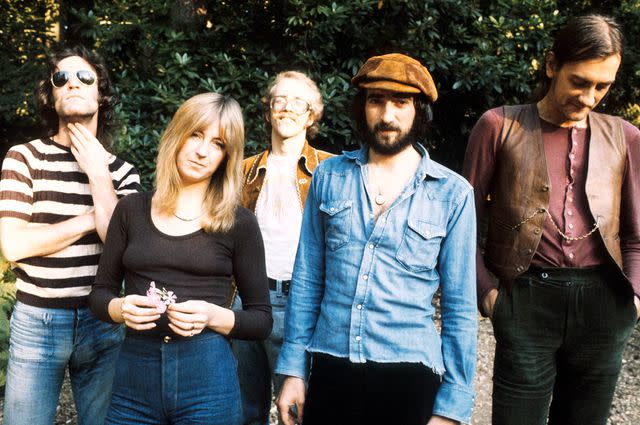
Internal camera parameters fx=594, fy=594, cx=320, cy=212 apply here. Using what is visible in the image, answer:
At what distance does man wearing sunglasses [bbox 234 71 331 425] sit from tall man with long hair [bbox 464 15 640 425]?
1.03 m

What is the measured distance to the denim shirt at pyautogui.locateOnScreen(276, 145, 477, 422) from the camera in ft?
6.81

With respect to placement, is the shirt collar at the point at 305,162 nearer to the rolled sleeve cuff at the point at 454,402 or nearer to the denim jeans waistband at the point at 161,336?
the denim jeans waistband at the point at 161,336

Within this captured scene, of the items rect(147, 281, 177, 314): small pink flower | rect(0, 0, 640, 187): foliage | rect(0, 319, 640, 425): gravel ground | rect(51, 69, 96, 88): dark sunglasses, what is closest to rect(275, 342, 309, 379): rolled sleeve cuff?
rect(147, 281, 177, 314): small pink flower

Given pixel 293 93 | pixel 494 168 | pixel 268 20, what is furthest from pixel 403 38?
pixel 494 168

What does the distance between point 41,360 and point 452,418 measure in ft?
5.31

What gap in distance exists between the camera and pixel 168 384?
6.75 feet

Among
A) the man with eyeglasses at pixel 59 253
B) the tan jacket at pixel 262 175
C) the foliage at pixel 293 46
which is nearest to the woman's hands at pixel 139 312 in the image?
the man with eyeglasses at pixel 59 253

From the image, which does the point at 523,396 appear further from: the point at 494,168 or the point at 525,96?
the point at 525,96

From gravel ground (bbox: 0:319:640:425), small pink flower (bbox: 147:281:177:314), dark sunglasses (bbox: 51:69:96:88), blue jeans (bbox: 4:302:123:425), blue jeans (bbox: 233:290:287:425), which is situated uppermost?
dark sunglasses (bbox: 51:69:96:88)

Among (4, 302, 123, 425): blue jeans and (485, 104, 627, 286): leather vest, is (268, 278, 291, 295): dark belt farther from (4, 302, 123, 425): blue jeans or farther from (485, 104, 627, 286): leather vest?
(485, 104, 627, 286): leather vest

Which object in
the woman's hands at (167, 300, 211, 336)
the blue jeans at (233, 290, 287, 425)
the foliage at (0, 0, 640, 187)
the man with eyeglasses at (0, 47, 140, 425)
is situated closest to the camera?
the woman's hands at (167, 300, 211, 336)

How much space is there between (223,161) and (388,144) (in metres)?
0.67

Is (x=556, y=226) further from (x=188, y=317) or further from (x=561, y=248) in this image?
(x=188, y=317)

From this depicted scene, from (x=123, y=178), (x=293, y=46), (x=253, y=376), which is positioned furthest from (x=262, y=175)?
(x=293, y=46)
